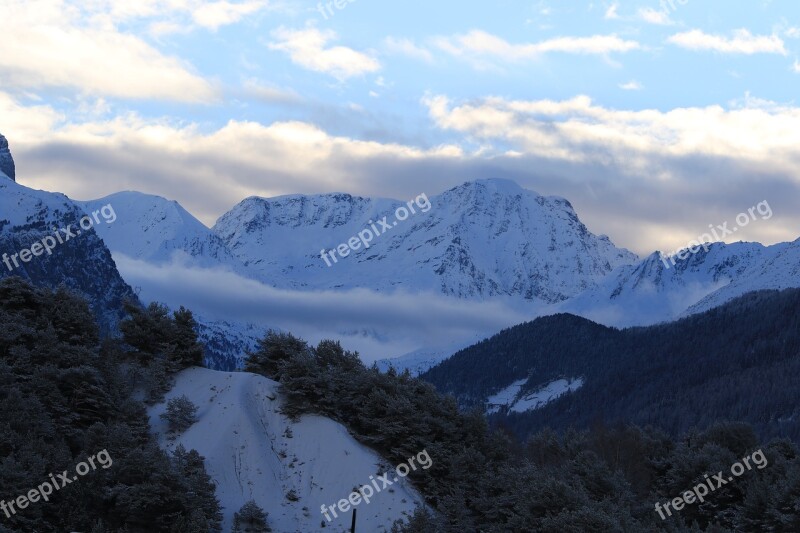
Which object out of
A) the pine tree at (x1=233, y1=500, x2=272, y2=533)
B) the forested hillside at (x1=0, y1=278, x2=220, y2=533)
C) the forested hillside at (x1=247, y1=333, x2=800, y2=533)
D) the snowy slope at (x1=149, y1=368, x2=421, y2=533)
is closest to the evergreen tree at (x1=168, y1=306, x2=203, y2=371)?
the forested hillside at (x1=0, y1=278, x2=220, y2=533)

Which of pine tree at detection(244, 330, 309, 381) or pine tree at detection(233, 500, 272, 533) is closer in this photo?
pine tree at detection(233, 500, 272, 533)

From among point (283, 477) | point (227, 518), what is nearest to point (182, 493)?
point (227, 518)

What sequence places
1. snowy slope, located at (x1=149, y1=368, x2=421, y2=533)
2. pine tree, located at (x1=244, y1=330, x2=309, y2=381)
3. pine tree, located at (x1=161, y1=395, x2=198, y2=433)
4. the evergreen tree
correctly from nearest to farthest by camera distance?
snowy slope, located at (x1=149, y1=368, x2=421, y2=533) → pine tree, located at (x1=161, y1=395, x2=198, y2=433) → the evergreen tree → pine tree, located at (x1=244, y1=330, x2=309, y2=381)

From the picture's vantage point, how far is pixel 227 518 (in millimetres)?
51094

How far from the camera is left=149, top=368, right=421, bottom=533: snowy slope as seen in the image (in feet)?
174

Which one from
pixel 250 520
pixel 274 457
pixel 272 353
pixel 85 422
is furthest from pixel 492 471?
pixel 85 422

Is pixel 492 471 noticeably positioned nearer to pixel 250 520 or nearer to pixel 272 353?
pixel 250 520

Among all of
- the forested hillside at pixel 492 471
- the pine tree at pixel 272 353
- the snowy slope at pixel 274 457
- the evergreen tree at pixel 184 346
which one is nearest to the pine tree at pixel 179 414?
the snowy slope at pixel 274 457

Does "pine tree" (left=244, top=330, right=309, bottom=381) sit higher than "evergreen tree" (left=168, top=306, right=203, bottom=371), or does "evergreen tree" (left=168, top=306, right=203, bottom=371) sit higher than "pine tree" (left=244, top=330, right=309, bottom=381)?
"evergreen tree" (left=168, top=306, right=203, bottom=371)

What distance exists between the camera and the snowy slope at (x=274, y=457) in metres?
53.1

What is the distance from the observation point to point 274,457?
188 feet

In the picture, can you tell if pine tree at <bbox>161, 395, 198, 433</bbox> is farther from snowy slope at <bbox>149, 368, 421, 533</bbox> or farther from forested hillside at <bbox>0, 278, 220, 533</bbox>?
forested hillside at <bbox>0, 278, 220, 533</bbox>

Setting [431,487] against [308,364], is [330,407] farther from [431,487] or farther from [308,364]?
[431,487]

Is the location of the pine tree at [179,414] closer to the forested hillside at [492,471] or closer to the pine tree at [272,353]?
the forested hillside at [492,471]
